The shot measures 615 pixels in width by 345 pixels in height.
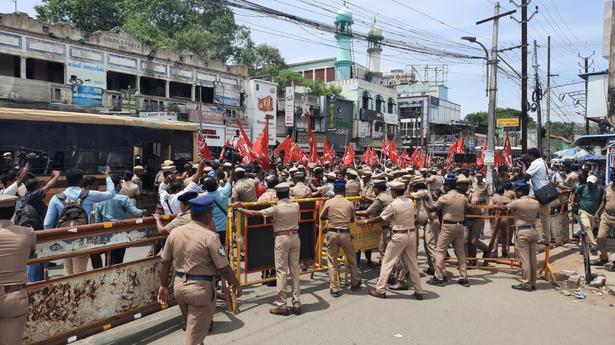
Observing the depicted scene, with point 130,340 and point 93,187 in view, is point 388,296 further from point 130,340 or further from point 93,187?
point 93,187

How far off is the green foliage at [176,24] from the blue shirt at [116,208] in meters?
30.8

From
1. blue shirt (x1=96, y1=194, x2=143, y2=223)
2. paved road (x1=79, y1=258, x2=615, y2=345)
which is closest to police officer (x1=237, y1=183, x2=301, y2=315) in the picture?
paved road (x1=79, y1=258, x2=615, y2=345)

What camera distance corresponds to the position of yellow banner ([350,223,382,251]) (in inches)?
290

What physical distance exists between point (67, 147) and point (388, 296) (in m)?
8.96

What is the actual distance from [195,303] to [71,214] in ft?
10.2

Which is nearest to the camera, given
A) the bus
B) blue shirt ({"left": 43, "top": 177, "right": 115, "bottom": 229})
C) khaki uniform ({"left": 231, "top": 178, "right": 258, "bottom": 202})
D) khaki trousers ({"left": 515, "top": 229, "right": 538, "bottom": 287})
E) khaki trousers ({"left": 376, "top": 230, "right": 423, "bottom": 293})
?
blue shirt ({"left": 43, "top": 177, "right": 115, "bottom": 229})

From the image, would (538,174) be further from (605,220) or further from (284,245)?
(284,245)

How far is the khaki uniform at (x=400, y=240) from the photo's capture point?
20.9 feet

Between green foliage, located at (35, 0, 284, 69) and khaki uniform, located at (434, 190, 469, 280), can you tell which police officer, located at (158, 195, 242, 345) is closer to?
khaki uniform, located at (434, 190, 469, 280)

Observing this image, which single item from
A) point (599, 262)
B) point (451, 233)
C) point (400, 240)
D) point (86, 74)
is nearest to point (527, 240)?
point (451, 233)

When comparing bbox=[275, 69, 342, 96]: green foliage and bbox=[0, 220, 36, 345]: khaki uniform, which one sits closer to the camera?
bbox=[0, 220, 36, 345]: khaki uniform

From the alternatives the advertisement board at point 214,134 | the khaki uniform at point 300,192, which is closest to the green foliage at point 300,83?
the advertisement board at point 214,134

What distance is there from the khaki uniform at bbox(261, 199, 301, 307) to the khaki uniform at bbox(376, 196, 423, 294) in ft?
4.75

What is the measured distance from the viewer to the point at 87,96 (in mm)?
23359
